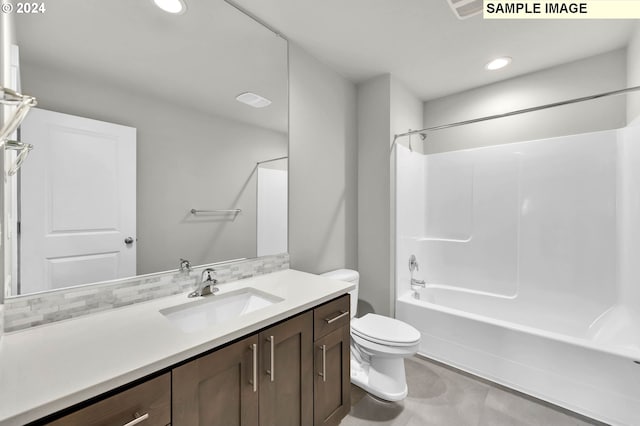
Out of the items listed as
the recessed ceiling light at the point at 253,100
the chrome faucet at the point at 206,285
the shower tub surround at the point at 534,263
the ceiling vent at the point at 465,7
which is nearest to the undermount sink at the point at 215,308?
the chrome faucet at the point at 206,285

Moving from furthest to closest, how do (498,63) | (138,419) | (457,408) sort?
(498,63) < (457,408) < (138,419)

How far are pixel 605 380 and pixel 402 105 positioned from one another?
2.48 metres

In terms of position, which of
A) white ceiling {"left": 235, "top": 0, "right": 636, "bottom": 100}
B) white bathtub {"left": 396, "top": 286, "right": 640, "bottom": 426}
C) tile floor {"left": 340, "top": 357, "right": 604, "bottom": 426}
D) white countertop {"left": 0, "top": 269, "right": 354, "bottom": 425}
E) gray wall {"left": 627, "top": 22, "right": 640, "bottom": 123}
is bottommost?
tile floor {"left": 340, "top": 357, "right": 604, "bottom": 426}

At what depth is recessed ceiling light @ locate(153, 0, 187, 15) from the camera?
131cm

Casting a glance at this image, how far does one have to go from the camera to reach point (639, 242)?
1.79 metres

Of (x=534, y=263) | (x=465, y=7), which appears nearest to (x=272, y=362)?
(x=465, y=7)

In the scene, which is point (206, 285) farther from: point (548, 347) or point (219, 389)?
point (548, 347)

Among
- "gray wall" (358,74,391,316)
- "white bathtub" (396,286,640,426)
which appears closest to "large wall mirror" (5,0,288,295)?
"gray wall" (358,74,391,316)

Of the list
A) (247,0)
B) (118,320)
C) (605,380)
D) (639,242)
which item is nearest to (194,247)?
(118,320)

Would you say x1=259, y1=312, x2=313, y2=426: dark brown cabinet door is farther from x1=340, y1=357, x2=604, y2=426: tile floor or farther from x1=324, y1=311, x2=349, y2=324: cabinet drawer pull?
x1=340, y1=357, x2=604, y2=426: tile floor

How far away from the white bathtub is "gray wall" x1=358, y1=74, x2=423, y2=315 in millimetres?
282

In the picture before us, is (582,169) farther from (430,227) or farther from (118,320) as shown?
(118,320)

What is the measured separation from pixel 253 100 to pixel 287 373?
1.61 meters

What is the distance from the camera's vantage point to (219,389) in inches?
35.9
